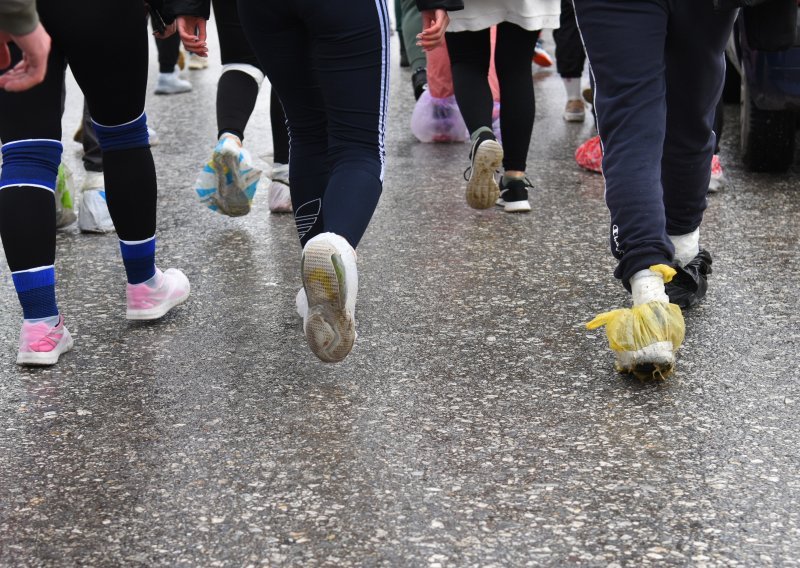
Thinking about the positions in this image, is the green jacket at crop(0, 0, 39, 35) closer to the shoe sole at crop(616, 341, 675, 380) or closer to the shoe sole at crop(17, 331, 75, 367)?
the shoe sole at crop(17, 331, 75, 367)

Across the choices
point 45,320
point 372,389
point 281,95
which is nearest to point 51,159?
point 45,320

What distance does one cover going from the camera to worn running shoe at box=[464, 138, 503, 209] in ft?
16.3

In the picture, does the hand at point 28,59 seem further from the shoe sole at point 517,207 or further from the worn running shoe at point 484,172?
the shoe sole at point 517,207

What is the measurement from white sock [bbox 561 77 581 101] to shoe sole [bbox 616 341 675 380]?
4.46 metres

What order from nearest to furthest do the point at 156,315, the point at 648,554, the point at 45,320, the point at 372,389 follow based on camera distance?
the point at 648,554 < the point at 372,389 < the point at 45,320 < the point at 156,315

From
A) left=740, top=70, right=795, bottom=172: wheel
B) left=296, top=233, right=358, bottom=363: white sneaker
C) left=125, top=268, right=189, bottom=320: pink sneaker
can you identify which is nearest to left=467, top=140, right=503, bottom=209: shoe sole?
left=740, top=70, right=795, bottom=172: wheel

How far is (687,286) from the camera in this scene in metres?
3.93

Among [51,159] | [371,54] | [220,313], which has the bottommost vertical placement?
[220,313]

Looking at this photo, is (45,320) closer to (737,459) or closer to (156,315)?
(156,315)

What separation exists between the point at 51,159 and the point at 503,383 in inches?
58.7

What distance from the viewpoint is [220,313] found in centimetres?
409

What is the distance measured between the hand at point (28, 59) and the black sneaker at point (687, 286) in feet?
7.13

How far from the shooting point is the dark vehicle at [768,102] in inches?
197

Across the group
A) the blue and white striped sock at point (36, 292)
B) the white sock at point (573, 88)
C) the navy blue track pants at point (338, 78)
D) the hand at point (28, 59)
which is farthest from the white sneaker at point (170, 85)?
the hand at point (28, 59)
